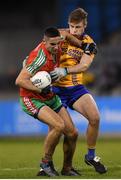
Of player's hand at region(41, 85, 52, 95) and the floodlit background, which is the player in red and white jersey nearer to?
player's hand at region(41, 85, 52, 95)

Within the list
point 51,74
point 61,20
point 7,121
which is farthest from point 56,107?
point 61,20

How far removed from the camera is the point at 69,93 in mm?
10781

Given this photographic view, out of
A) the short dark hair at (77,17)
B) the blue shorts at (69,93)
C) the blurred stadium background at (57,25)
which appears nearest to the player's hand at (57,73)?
the blue shorts at (69,93)

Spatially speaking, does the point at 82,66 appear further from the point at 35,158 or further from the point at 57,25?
the point at 57,25

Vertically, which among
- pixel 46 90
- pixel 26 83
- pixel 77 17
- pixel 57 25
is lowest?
pixel 46 90

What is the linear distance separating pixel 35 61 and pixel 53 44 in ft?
1.10

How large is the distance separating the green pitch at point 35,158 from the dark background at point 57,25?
265 inches

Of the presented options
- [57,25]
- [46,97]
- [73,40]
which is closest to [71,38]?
[73,40]

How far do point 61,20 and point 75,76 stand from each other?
17583 millimetres

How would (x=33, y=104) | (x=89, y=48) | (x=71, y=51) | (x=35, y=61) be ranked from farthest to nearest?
(x=71, y=51) → (x=89, y=48) → (x=33, y=104) → (x=35, y=61)

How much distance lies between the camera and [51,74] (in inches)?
395

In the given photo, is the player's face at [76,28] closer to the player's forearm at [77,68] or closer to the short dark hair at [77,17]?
the short dark hair at [77,17]

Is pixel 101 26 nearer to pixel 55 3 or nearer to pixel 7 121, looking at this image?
pixel 55 3

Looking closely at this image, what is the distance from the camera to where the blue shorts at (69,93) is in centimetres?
1076
